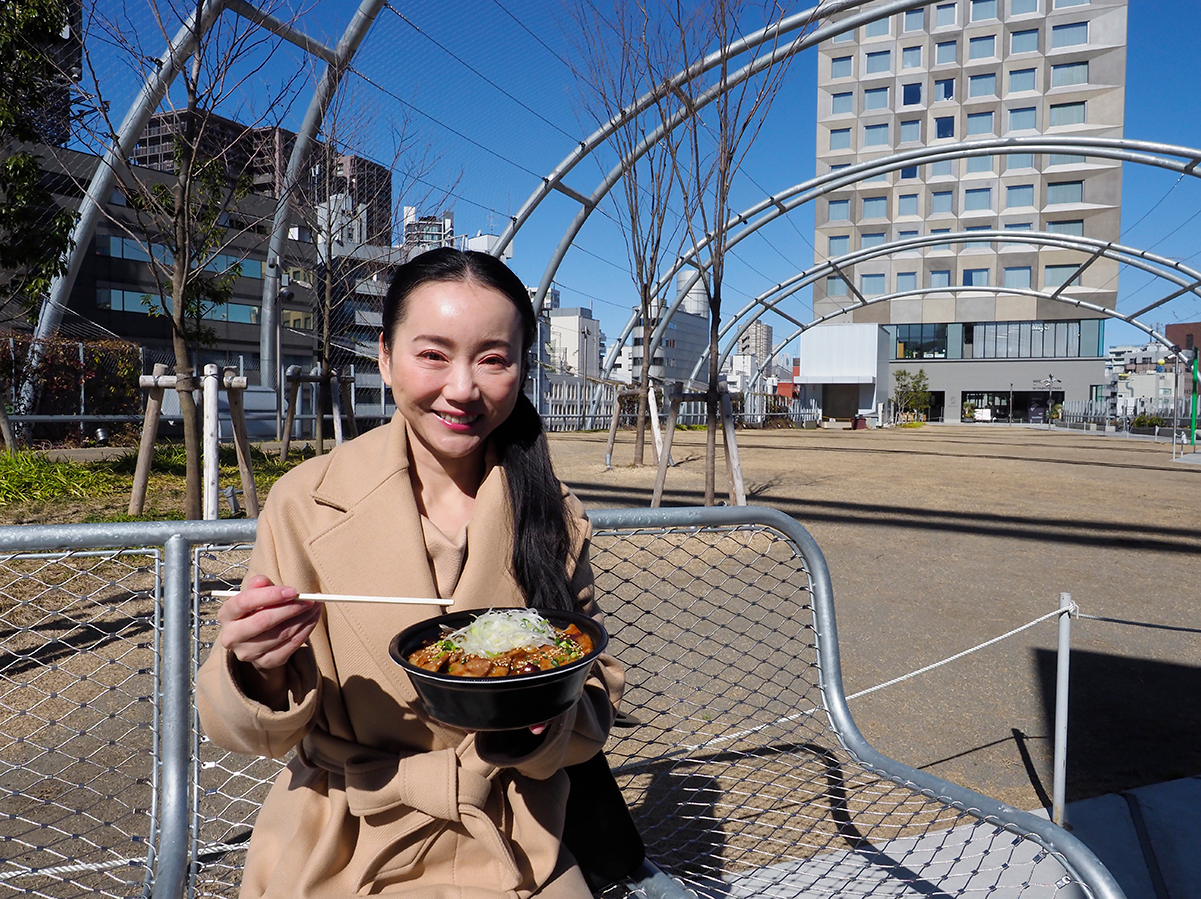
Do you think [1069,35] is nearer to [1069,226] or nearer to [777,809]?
[1069,226]

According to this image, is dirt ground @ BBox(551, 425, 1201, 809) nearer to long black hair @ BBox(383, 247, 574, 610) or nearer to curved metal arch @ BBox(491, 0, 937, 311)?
long black hair @ BBox(383, 247, 574, 610)

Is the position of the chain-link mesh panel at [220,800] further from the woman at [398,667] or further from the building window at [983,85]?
the building window at [983,85]

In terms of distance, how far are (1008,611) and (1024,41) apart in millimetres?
56899

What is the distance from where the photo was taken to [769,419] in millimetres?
43031

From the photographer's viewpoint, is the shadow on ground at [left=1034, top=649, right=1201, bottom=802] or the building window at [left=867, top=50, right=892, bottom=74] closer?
the shadow on ground at [left=1034, top=649, right=1201, bottom=802]

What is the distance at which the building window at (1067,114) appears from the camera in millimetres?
48344

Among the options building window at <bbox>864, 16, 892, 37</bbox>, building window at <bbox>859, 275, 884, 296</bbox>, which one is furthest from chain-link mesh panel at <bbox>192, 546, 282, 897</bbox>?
building window at <bbox>864, 16, 892, 37</bbox>

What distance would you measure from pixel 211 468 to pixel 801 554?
4719 millimetres

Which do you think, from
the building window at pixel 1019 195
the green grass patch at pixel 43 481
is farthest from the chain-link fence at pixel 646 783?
the building window at pixel 1019 195

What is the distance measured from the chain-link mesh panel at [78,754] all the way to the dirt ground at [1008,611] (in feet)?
9.42

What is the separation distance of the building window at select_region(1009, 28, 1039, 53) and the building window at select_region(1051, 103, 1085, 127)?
12.6 ft

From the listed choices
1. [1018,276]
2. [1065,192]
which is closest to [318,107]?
[1065,192]

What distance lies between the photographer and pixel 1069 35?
47938 mm

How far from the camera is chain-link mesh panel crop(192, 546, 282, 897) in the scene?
1925 mm
